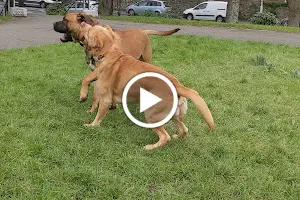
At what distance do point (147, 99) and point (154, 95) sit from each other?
5.4 inches

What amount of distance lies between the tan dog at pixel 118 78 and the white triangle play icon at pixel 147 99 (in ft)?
0.15

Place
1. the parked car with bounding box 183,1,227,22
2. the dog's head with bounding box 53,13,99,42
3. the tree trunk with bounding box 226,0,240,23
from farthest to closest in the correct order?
the parked car with bounding box 183,1,227,22 → the tree trunk with bounding box 226,0,240,23 → the dog's head with bounding box 53,13,99,42

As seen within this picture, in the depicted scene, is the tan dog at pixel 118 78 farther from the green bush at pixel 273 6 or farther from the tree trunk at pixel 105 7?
the green bush at pixel 273 6

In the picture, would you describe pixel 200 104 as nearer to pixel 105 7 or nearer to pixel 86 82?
pixel 86 82

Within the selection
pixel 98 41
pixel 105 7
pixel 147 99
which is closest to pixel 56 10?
pixel 105 7

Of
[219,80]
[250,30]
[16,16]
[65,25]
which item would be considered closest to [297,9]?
[250,30]

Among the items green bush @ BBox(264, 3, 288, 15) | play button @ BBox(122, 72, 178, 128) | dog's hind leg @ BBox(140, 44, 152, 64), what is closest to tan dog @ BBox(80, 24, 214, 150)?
play button @ BBox(122, 72, 178, 128)

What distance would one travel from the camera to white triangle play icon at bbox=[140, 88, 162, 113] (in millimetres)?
4534

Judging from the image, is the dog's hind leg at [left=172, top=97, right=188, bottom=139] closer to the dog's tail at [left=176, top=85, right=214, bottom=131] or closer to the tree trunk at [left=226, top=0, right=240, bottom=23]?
the dog's tail at [left=176, top=85, right=214, bottom=131]

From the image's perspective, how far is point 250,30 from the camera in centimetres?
1942

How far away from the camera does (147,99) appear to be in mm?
4656

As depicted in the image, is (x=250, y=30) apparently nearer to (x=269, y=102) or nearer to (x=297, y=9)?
(x=297, y=9)

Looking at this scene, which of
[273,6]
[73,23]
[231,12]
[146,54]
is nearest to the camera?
[73,23]

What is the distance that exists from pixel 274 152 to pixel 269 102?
7.59 ft
